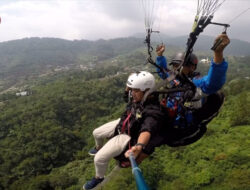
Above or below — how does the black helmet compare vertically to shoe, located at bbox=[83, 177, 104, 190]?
above

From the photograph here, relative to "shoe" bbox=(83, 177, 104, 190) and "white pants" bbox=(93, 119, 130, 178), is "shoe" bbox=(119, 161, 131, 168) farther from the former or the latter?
"shoe" bbox=(83, 177, 104, 190)

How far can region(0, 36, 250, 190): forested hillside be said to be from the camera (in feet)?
80.8

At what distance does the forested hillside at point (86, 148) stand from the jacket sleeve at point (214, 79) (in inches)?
785

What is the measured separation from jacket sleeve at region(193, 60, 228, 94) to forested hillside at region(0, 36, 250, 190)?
19.9 m

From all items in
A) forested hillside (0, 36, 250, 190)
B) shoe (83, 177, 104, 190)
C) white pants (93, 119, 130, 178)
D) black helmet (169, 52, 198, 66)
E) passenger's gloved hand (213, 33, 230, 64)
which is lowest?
forested hillside (0, 36, 250, 190)

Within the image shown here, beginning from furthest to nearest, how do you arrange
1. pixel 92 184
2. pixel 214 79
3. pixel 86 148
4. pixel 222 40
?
pixel 86 148, pixel 92 184, pixel 214 79, pixel 222 40

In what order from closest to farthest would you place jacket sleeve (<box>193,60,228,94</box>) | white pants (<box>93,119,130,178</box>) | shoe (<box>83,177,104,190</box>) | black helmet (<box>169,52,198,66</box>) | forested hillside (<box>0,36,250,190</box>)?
jacket sleeve (<box>193,60,228,94</box>) → white pants (<box>93,119,130,178</box>) → shoe (<box>83,177,104,190</box>) → black helmet (<box>169,52,198,66</box>) → forested hillside (<box>0,36,250,190</box>)

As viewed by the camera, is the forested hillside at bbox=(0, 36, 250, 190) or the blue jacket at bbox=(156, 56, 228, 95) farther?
the forested hillside at bbox=(0, 36, 250, 190)

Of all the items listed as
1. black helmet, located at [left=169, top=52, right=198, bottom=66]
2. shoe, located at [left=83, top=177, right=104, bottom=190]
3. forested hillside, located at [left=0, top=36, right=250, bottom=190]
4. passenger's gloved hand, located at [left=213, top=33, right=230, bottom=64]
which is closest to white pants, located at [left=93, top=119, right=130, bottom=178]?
shoe, located at [left=83, top=177, right=104, bottom=190]

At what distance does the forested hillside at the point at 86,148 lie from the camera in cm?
2463

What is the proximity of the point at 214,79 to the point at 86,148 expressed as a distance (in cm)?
4520

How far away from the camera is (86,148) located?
4559cm

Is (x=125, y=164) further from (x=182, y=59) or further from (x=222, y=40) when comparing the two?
(x=222, y=40)

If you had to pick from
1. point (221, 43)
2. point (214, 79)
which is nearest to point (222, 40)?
point (221, 43)
